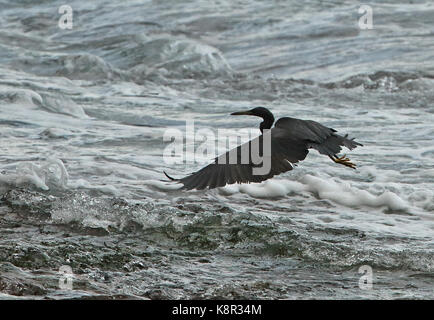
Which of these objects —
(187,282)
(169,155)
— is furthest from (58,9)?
(187,282)

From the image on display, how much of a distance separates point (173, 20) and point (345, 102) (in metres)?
5.59

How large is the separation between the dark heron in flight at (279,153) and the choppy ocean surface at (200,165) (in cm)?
51

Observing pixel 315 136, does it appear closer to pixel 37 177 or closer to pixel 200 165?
pixel 200 165

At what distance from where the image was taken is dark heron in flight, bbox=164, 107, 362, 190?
5609 millimetres

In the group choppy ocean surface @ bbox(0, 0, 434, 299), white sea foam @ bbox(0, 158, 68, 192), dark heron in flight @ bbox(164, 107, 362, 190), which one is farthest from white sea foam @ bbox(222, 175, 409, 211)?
white sea foam @ bbox(0, 158, 68, 192)

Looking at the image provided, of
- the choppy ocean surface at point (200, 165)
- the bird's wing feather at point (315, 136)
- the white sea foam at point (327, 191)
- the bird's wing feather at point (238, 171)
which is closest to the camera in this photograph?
the choppy ocean surface at point (200, 165)

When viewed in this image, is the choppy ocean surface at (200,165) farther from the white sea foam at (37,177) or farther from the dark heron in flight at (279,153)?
the dark heron in flight at (279,153)

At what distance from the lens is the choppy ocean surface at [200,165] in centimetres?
543

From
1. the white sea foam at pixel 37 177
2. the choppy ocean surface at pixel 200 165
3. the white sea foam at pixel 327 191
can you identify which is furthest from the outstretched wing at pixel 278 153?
the white sea foam at pixel 37 177

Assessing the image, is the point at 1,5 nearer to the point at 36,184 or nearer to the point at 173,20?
the point at 173,20

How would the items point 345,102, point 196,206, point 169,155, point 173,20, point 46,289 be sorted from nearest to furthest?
point 46,289 < point 196,206 < point 169,155 < point 345,102 < point 173,20

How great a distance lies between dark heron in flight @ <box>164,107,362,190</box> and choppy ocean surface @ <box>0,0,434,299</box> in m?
0.51

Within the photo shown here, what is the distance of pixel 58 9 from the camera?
17297mm

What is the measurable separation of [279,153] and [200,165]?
2420mm
